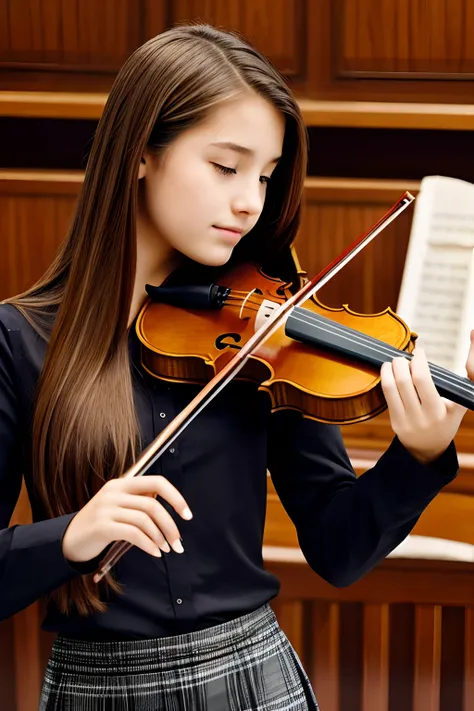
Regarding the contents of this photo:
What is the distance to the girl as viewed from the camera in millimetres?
746

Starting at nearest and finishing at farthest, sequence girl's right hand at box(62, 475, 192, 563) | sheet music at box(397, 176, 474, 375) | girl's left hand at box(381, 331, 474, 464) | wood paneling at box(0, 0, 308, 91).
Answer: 1. girl's right hand at box(62, 475, 192, 563)
2. girl's left hand at box(381, 331, 474, 464)
3. sheet music at box(397, 176, 474, 375)
4. wood paneling at box(0, 0, 308, 91)

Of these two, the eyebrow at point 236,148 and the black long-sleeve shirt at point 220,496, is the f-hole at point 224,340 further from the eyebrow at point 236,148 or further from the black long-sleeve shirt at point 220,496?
the eyebrow at point 236,148

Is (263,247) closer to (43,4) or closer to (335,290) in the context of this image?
(335,290)

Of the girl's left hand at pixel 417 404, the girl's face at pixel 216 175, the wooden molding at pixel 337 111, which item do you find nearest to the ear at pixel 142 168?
the girl's face at pixel 216 175

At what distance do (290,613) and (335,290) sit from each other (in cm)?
50

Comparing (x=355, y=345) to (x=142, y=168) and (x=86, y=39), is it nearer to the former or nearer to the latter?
(x=142, y=168)

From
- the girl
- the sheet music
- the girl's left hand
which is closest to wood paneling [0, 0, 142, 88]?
the sheet music

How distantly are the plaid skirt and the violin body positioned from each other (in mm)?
203

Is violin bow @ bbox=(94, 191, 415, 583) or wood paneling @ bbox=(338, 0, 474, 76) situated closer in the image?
violin bow @ bbox=(94, 191, 415, 583)

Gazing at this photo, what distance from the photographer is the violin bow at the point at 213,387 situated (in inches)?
24.5

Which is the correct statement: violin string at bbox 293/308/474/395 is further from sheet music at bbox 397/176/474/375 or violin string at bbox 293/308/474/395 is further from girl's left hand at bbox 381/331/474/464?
sheet music at bbox 397/176/474/375

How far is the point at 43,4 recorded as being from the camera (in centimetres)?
151

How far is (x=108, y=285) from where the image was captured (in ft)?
2.52

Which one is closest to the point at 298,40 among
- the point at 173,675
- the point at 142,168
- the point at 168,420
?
the point at 142,168
